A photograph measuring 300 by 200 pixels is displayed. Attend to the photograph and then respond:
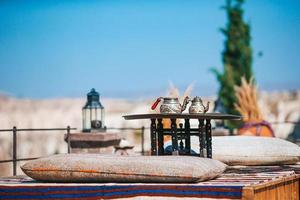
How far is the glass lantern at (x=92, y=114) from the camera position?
1365 centimetres

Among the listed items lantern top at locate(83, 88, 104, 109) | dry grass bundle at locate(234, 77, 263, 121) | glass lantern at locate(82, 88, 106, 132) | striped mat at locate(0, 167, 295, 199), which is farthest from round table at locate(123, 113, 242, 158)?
dry grass bundle at locate(234, 77, 263, 121)

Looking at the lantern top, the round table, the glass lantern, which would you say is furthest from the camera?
the lantern top

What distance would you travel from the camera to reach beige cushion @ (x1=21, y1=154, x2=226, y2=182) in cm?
728

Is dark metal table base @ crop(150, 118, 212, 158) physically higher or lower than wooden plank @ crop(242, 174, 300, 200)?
higher

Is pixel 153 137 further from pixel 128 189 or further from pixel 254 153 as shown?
pixel 128 189

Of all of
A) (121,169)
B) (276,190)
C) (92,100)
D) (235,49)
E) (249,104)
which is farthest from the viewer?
(235,49)

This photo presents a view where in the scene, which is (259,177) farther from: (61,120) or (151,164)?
(61,120)

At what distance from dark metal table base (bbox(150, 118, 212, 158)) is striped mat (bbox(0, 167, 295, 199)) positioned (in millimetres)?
1272

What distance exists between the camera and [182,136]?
32.1 feet

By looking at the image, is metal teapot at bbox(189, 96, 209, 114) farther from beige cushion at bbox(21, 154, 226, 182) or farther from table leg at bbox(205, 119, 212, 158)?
beige cushion at bbox(21, 154, 226, 182)

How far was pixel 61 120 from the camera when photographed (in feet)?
166

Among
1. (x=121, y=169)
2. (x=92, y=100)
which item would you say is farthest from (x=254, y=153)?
(x=92, y=100)

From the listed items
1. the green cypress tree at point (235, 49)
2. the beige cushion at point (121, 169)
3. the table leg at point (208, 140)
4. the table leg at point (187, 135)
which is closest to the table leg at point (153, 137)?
the table leg at point (187, 135)

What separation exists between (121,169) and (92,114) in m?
6.65
